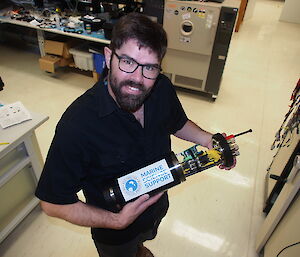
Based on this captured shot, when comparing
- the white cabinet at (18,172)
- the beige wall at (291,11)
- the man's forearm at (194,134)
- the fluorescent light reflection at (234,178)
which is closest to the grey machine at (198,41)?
the fluorescent light reflection at (234,178)

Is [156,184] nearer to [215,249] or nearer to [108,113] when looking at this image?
[108,113]

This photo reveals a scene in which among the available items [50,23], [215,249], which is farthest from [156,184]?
[50,23]

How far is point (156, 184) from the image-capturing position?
2.88 feet

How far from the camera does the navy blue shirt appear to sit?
841 millimetres

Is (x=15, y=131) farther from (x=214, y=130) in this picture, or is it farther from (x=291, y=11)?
(x=291, y=11)

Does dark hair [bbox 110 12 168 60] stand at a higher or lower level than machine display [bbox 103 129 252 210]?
higher

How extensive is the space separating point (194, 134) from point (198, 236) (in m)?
0.93

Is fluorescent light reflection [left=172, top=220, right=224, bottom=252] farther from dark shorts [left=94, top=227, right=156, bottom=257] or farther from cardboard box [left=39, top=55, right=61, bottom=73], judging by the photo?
cardboard box [left=39, top=55, right=61, bottom=73]

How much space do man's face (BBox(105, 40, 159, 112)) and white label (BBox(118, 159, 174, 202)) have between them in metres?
0.24

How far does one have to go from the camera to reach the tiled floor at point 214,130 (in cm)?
172

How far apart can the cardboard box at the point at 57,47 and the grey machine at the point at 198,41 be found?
1.32 meters

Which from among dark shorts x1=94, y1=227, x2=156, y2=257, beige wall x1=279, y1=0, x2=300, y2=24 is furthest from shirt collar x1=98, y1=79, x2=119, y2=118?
beige wall x1=279, y1=0, x2=300, y2=24

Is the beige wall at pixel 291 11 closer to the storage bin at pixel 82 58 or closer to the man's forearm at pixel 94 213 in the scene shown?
the storage bin at pixel 82 58

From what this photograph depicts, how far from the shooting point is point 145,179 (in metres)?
0.87
